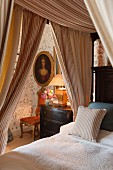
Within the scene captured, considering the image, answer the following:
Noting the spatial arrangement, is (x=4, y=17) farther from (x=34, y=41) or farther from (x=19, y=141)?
(x=19, y=141)

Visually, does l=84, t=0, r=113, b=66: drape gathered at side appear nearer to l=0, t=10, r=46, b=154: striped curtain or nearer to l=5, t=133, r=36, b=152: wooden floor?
l=0, t=10, r=46, b=154: striped curtain

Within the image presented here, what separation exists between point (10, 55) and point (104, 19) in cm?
126

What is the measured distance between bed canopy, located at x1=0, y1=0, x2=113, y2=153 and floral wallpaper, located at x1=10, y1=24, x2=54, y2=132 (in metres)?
1.47

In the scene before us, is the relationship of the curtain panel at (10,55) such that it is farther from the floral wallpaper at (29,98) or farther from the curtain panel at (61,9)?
the floral wallpaper at (29,98)

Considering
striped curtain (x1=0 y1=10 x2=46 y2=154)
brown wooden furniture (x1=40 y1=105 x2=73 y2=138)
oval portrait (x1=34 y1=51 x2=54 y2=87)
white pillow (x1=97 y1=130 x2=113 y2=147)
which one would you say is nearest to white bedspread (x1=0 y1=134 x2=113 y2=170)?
white pillow (x1=97 y1=130 x2=113 y2=147)

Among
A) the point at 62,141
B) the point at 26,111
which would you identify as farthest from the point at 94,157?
the point at 26,111

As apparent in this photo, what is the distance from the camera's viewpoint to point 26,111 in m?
4.29

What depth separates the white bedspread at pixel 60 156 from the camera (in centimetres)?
148

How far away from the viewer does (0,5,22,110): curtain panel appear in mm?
1757

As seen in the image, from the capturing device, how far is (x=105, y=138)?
210 cm

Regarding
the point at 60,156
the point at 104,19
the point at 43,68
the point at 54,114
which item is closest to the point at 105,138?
the point at 60,156

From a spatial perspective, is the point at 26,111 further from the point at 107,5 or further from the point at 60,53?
the point at 107,5

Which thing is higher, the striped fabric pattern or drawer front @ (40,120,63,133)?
the striped fabric pattern

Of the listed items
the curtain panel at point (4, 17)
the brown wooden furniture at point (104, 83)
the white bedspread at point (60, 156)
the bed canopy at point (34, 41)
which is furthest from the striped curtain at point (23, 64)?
the brown wooden furniture at point (104, 83)
